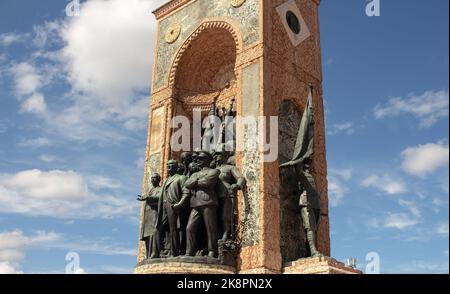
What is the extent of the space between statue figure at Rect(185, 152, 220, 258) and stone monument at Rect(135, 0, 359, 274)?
21 millimetres

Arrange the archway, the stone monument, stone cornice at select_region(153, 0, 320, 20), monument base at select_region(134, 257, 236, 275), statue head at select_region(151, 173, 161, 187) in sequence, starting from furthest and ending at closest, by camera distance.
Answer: stone cornice at select_region(153, 0, 320, 20) → the archway → statue head at select_region(151, 173, 161, 187) → the stone monument → monument base at select_region(134, 257, 236, 275)

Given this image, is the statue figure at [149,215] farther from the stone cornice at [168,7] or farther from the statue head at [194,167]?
the stone cornice at [168,7]

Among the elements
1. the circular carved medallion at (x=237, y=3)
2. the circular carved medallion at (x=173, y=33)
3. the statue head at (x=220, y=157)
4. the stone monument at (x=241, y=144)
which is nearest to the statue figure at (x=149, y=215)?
the stone monument at (x=241, y=144)

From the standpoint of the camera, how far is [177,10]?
1431 centimetres

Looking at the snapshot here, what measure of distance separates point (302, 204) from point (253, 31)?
4096mm

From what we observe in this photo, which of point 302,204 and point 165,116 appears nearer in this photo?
point 302,204

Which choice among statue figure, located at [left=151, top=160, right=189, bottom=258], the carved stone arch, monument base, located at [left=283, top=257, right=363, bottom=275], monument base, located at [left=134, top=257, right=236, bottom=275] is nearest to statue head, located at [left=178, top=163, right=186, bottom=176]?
statue figure, located at [left=151, top=160, right=189, bottom=258]

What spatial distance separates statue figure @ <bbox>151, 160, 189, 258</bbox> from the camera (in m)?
10.7

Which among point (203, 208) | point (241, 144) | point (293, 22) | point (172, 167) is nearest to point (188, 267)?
point (203, 208)

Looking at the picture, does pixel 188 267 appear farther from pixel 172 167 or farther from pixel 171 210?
pixel 172 167

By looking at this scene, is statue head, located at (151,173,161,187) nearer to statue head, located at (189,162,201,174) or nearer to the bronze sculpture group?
the bronze sculpture group
